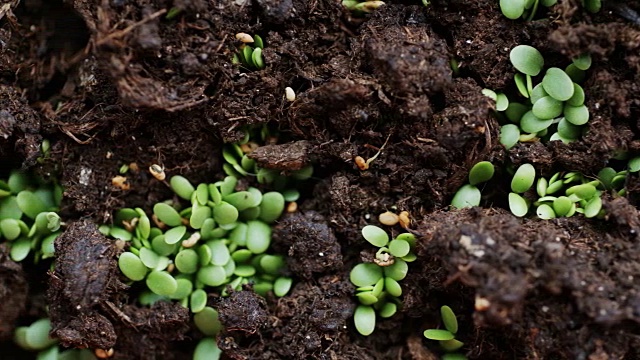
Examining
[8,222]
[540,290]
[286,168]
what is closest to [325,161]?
[286,168]

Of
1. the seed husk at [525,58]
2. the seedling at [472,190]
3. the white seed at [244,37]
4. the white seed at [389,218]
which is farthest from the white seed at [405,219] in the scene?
the white seed at [244,37]

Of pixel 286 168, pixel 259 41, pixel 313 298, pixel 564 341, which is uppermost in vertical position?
pixel 259 41

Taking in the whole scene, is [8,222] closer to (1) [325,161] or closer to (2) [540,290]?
(1) [325,161]

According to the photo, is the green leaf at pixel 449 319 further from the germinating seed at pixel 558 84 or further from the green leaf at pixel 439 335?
the germinating seed at pixel 558 84

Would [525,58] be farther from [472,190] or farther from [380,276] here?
[380,276]

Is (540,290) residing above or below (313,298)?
above

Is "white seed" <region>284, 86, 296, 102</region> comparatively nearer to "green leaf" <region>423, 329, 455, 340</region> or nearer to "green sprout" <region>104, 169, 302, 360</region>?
"green sprout" <region>104, 169, 302, 360</region>

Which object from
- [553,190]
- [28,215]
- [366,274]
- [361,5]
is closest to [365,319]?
[366,274]
